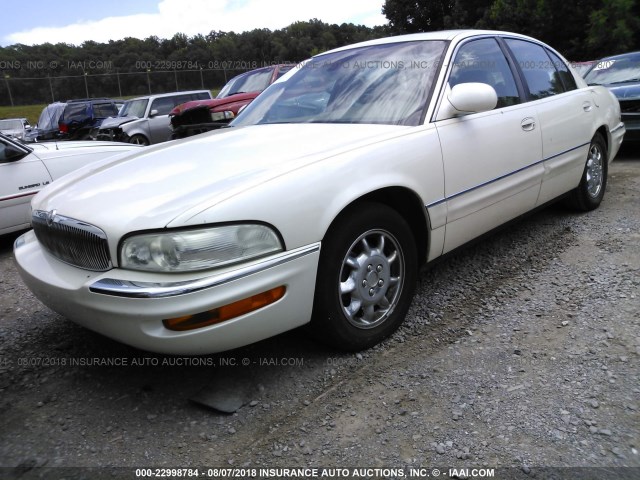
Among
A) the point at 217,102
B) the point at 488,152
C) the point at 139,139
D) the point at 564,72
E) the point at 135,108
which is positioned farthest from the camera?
the point at 135,108

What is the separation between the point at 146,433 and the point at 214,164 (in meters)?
1.20

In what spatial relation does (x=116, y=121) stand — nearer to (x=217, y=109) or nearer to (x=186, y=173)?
(x=217, y=109)

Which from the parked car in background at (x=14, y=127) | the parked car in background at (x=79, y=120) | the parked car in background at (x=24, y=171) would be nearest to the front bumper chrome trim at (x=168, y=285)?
the parked car in background at (x=24, y=171)

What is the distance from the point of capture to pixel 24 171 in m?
4.76

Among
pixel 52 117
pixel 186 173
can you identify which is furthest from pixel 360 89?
pixel 52 117

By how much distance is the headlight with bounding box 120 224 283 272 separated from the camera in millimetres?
1962

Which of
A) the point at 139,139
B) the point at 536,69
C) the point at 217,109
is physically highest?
the point at 536,69

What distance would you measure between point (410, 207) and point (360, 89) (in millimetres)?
822

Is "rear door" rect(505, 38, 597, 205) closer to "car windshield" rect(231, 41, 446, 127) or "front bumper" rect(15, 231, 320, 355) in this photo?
"car windshield" rect(231, 41, 446, 127)

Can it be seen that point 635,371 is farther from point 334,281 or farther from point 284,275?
point 284,275

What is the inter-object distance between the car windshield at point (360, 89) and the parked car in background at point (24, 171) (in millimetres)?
2434

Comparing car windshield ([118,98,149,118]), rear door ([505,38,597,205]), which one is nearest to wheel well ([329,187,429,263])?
rear door ([505,38,597,205])

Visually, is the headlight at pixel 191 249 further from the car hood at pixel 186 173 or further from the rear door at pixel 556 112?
the rear door at pixel 556 112

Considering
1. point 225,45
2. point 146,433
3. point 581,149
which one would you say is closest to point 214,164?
point 146,433
